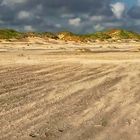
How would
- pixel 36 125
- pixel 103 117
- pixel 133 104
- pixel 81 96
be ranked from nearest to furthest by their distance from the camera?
pixel 36 125 → pixel 103 117 → pixel 133 104 → pixel 81 96

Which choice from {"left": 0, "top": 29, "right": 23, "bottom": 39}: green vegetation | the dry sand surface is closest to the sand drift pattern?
the dry sand surface

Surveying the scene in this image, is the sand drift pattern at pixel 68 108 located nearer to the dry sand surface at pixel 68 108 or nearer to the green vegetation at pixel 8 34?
the dry sand surface at pixel 68 108

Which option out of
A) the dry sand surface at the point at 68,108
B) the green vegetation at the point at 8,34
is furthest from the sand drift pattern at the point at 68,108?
the green vegetation at the point at 8,34

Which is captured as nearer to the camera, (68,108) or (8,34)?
(68,108)

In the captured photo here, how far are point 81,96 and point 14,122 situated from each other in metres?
4.13

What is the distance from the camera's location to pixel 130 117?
425 inches

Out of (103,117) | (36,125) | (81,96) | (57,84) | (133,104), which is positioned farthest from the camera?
(57,84)

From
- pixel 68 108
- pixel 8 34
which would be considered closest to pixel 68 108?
pixel 68 108

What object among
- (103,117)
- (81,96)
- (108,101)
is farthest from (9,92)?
(103,117)

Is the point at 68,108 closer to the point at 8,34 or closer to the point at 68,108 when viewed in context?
the point at 68,108

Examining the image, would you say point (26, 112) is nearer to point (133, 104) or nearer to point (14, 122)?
point (14, 122)

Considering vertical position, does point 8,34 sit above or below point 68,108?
below

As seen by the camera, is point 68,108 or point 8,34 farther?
point 8,34

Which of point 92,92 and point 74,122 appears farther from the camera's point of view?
point 92,92
